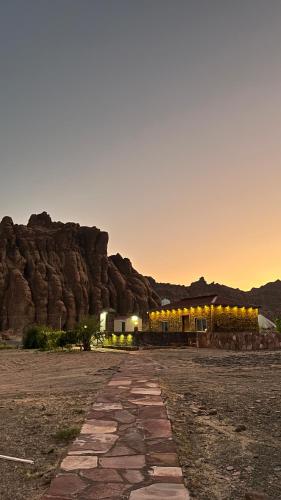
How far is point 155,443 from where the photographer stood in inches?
192

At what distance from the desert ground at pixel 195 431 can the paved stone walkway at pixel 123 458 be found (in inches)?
6.2

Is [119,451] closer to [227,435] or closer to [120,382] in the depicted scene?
[227,435]

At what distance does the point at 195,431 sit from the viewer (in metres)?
5.57

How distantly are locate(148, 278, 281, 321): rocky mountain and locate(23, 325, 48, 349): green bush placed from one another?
111 m

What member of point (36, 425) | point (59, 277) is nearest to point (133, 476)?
→ point (36, 425)

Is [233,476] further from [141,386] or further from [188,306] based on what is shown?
[188,306]

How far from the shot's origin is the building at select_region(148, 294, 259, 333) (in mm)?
33750

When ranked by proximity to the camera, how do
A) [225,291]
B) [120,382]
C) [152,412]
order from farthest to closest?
[225,291] → [120,382] → [152,412]

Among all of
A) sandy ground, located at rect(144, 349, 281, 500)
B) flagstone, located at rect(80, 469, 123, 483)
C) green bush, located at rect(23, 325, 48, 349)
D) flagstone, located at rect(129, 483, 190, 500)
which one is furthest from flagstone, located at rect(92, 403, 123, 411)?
green bush, located at rect(23, 325, 48, 349)

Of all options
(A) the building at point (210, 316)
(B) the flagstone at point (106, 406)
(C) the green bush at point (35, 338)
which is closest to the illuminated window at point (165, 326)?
(A) the building at point (210, 316)

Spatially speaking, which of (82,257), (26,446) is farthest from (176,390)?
(82,257)

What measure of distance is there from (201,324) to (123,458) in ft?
102

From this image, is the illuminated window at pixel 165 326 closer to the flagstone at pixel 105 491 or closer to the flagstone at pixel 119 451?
the flagstone at pixel 119 451

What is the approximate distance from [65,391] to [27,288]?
3385 inches
